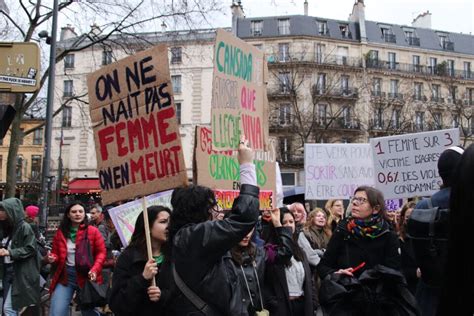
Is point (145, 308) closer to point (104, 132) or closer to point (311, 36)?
point (104, 132)

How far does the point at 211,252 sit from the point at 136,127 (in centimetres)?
138

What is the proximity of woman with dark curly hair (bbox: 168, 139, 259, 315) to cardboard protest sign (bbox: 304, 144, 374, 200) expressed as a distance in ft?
19.0

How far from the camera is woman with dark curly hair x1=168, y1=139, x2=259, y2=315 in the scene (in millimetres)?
3076

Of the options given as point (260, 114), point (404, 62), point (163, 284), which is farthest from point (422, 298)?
point (404, 62)

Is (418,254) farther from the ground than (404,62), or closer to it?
closer to it

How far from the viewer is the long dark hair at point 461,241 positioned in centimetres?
151

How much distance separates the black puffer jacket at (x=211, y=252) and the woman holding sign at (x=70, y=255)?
11.1ft

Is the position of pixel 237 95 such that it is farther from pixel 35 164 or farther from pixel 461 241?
pixel 35 164

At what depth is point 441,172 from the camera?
136 inches

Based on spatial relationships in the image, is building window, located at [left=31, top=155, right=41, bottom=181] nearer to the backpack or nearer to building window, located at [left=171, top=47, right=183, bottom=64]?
building window, located at [left=171, top=47, right=183, bottom=64]

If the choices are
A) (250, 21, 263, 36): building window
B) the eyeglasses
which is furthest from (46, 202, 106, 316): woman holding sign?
(250, 21, 263, 36): building window

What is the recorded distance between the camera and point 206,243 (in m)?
3.05

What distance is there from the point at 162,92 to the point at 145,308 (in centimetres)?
145

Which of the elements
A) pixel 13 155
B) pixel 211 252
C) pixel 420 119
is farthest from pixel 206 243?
pixel 420 119
